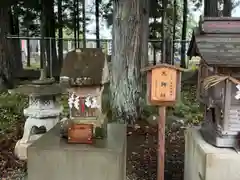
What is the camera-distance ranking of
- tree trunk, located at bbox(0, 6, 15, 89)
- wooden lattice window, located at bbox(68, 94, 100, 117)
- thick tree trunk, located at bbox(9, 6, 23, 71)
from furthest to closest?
1. thick tree trunk, located at bbox(9, 6, 23, 71)
2. tree trunk, located at bbox(0, 6, 15, 89)
3. wooden lattice window, located at bbox(68, 94, 100, 117)

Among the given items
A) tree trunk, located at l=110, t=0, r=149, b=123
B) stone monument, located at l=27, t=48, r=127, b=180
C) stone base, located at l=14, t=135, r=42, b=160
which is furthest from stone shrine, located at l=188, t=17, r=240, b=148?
stone base, located at l=14, t=135, r=42, b=160

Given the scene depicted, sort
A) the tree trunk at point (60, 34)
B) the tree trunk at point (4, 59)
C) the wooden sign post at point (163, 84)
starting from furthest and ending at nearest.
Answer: the tree trunk at point (60, 34)
the tree trunk at point (4, 59)
the wooden sign post at point (163, 84)

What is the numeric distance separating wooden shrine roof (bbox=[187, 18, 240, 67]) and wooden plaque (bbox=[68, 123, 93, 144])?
48.2 inches

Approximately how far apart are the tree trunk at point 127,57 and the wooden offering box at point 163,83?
7.94 feet

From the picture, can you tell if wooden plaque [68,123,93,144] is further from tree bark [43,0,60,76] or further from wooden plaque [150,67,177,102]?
tree bark [43,0,60,76]

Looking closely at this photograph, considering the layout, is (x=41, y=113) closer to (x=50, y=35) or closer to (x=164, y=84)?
(x=164, y=84)

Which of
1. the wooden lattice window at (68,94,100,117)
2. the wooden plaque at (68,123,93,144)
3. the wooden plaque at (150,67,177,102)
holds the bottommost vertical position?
the wooden plaque at (68,123,93,144)

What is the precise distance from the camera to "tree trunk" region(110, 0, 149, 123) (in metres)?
5.08

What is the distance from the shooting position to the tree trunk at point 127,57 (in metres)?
5.08

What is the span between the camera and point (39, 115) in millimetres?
4309

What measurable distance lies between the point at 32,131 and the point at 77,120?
1.72 m

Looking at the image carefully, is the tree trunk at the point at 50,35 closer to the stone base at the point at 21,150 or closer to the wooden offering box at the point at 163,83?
the stone base at the point at 21,150

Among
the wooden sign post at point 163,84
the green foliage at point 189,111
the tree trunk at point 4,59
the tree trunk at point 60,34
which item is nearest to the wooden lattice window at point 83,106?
the wooden sign post at point 163,84

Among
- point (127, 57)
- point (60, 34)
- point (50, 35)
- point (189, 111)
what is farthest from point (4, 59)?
point (60, 34)
